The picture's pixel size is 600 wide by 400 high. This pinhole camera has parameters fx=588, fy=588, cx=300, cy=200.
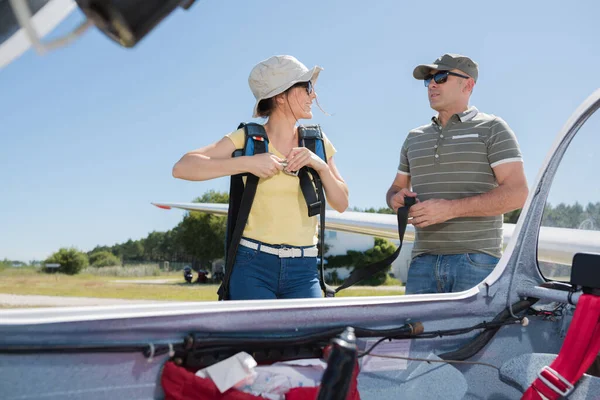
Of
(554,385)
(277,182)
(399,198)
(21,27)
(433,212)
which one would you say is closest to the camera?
(21,27)

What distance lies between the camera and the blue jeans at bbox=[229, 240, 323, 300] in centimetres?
205

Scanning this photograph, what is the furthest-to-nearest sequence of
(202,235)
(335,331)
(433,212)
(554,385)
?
(202,235) < (433,212) < (554,385) < (335,331)

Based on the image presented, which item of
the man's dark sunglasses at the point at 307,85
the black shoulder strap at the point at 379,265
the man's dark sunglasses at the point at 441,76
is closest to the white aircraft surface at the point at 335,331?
the black shoulder strap at the point at 379,265

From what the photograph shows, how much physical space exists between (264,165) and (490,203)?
1044mm

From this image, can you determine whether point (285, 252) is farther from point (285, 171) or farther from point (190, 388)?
point (190, 388)

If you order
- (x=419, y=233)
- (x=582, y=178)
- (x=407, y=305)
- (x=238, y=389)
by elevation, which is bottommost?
(x=238, y=389)

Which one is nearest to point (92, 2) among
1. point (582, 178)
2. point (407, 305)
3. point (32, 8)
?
point (32, 8)

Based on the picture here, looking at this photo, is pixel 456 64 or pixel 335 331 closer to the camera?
pixel 335 331

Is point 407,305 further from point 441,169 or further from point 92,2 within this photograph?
point 441,169

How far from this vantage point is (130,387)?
3.72 feet

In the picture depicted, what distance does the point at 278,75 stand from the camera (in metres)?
2.31

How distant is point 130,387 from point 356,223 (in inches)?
319

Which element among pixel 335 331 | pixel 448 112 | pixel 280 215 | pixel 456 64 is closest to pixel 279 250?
pixel 280 215

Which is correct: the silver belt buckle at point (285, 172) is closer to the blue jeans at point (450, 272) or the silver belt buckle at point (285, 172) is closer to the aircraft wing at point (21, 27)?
the blue jeans at point (450, 272)
